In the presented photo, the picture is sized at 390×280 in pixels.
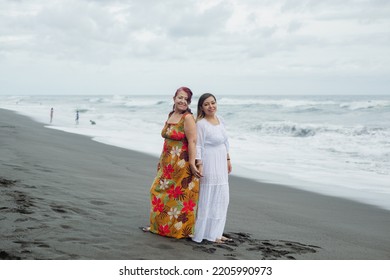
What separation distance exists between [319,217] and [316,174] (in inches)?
180

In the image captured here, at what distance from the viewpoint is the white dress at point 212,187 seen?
482 cm

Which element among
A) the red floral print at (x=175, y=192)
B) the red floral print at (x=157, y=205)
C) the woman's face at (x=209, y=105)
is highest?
the woman's face at (x=209, y=105)

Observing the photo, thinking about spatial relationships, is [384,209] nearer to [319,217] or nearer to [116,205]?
[319,217]

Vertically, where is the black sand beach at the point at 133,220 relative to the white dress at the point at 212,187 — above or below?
below

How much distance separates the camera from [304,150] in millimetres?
17125

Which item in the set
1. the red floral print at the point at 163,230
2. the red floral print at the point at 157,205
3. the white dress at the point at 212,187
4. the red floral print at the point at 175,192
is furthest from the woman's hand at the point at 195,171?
the red floral print at the point at 163,230

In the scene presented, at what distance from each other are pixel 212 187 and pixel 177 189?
38cm

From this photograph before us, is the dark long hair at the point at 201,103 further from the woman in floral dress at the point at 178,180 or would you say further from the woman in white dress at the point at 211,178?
the woman in floral dress at the point at 178,180

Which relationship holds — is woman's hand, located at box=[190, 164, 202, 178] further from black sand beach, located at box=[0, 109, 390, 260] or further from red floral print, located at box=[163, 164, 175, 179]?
black sand beach, located at box=[0, 109, 390, 260]

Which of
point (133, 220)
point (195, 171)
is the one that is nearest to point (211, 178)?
point (195, 171)

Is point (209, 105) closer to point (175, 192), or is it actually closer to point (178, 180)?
point (178, 180)

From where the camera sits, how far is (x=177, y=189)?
4.83m
